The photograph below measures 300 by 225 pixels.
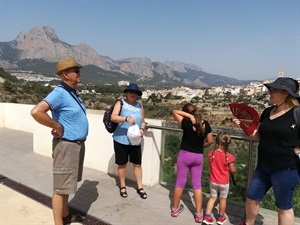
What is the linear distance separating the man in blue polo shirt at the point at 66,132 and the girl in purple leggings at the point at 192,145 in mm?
1110

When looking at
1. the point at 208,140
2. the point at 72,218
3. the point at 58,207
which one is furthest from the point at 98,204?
the point at 208,140

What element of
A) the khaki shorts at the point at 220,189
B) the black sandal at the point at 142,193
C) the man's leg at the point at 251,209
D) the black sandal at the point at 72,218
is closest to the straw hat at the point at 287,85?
the man's leg at the point at 251,209

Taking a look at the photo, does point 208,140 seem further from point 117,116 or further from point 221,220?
point 117,116

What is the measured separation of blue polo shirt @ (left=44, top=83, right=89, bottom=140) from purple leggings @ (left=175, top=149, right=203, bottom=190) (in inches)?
45.7

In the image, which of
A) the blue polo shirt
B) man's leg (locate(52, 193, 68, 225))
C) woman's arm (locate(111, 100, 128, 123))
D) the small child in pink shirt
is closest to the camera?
the blue polo shirt

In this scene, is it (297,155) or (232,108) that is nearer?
(297,155)

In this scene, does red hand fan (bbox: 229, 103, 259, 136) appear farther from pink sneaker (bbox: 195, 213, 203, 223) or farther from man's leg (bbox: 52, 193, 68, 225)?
man's leg (bbox: 52, 193, 68, 225)

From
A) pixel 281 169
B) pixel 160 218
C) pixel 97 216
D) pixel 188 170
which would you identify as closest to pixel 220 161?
pixel 188 170

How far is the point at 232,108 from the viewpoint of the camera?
9.28ft

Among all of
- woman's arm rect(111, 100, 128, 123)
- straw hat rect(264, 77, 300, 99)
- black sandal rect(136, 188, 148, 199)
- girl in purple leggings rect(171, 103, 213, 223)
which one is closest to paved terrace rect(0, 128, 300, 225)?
black sandal rect(136, 188, 148, 199)

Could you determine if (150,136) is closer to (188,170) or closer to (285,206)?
(188,170)

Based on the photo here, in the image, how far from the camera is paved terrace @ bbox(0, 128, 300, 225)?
3221 millimetres

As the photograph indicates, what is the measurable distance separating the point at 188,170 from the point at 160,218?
25.5 inches

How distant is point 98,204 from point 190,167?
1.31m
